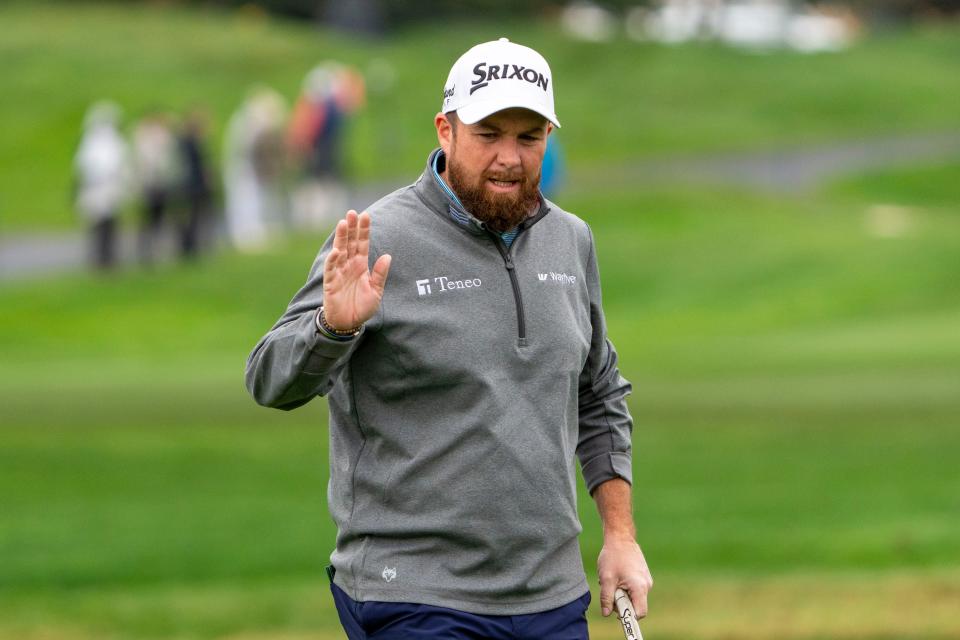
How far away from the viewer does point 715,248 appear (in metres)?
31.4

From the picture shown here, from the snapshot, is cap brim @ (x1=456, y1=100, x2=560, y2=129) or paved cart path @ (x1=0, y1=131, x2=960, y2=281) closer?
cap brim @ (x1=456, y1=100, x2=560, y2=129)

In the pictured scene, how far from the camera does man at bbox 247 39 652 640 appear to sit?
14.6 feet

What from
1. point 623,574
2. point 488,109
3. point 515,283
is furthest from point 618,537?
point 488,109

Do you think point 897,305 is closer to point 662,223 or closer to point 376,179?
point 662,223

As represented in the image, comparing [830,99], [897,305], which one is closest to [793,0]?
[830,99]

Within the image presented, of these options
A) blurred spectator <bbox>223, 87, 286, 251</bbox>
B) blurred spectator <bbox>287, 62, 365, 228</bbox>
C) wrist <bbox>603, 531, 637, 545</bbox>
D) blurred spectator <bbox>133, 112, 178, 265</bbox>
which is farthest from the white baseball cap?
blurred spectator <bbox>287, 62, 365, 228</bbox>

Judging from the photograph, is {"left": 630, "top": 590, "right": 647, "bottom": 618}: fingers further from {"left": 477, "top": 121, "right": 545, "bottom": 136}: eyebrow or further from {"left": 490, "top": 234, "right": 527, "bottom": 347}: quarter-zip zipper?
{"left": 477, "top": 121, "right": 545, "bottom": 136}: eyebrow

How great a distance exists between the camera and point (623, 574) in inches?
191

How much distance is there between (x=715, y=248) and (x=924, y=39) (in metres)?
42.4

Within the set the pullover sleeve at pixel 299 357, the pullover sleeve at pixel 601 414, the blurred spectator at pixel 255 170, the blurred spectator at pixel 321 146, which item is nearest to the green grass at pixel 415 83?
the blurred spectator at pixel 321 146

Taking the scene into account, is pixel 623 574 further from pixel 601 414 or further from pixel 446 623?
pixel 446 623

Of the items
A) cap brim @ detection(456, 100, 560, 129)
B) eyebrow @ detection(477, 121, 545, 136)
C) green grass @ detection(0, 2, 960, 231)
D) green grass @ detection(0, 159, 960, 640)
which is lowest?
green grass @ detection(0, 159, 960, 640)

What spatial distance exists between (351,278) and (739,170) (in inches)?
1775

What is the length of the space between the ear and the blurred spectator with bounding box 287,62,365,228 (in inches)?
1055
